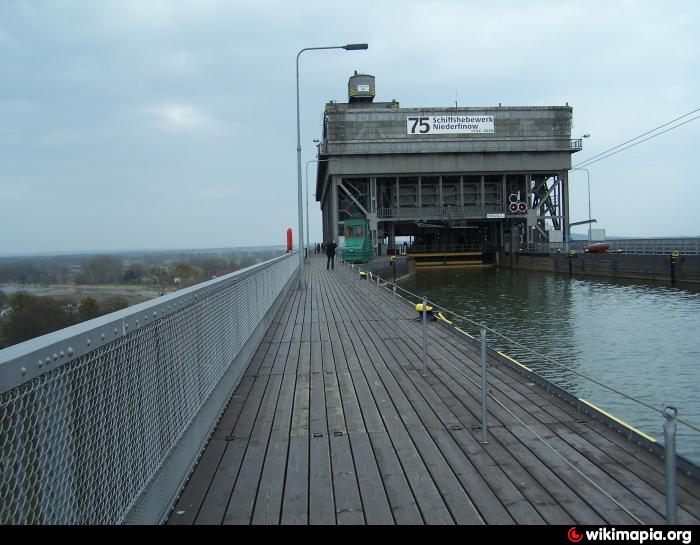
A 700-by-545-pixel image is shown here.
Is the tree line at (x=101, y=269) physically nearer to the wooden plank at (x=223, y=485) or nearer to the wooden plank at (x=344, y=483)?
the wooden plank at (x=223, y=485)

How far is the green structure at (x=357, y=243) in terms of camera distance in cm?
4700

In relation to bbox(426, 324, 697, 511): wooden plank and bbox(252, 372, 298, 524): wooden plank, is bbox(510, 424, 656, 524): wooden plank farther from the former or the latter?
bbox(252, 372, 298, 524): wooden plank

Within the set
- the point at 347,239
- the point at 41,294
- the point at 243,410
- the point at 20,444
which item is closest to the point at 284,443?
the point at 243,410

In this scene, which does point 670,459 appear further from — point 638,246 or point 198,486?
point 638,246

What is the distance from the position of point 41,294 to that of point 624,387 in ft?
41.0

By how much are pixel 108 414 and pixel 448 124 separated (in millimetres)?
55026

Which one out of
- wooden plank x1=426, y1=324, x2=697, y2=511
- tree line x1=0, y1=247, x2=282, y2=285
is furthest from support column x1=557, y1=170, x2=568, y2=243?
tree line x1=0, y1=247, x2=282, y2=285

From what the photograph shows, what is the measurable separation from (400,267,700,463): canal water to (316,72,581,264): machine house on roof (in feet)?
55.0

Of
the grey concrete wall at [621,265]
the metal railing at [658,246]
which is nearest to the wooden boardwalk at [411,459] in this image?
the grey concrete wall at [621,265]

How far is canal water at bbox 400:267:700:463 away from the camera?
11.9 m

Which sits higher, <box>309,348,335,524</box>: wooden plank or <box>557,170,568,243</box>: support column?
<box>557,170,568,243</box>: support column

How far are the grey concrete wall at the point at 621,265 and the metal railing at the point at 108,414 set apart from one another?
37781 millimetres

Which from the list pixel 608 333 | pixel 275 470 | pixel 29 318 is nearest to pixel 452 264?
pixel 608 333

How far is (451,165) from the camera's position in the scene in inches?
2180
